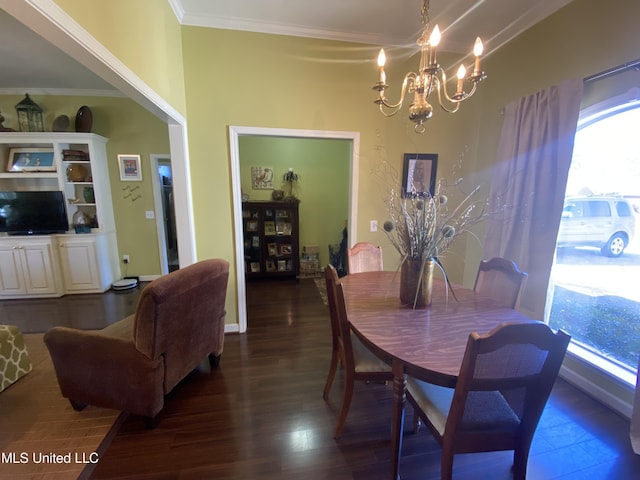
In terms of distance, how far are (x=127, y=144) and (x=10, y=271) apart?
2.29m

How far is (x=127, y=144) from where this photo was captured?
399 cm

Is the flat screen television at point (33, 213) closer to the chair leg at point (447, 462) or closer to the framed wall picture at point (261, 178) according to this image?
the framed wall picture at point (261, 178)

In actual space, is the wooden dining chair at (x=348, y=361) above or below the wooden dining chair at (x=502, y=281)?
below

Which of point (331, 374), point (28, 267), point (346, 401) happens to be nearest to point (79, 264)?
point (28, 267)

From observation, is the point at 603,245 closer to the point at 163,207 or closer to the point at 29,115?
the point at 163,207

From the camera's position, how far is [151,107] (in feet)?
6.37

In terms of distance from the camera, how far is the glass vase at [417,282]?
152cm

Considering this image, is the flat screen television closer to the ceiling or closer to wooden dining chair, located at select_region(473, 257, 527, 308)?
the ceiling

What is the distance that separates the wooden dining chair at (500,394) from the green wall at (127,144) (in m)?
4.62

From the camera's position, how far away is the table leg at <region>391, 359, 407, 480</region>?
117 cm

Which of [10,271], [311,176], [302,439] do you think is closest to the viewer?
[302,439]

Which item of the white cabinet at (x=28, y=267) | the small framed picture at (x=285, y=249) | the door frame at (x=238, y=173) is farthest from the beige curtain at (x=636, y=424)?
the white cabinet at (x=28, y=267)

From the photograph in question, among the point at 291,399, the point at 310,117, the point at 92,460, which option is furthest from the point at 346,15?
the point at 92,460

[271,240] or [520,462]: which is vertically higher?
[271,240]
